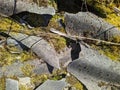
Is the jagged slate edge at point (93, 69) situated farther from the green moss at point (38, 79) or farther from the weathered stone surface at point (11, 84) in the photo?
the weathered stone surface at point (11, 84)

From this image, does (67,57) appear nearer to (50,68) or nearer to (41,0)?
(50,68)

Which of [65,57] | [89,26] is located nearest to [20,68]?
[65,57]

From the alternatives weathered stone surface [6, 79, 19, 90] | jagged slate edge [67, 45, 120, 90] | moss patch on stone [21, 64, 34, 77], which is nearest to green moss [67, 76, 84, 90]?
jagged slate edge [67, 45, 120, 90]

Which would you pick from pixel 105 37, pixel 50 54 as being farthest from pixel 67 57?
pixel 105 37

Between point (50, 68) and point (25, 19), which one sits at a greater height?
point (25, 19)

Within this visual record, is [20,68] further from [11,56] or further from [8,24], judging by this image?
[8,24]
